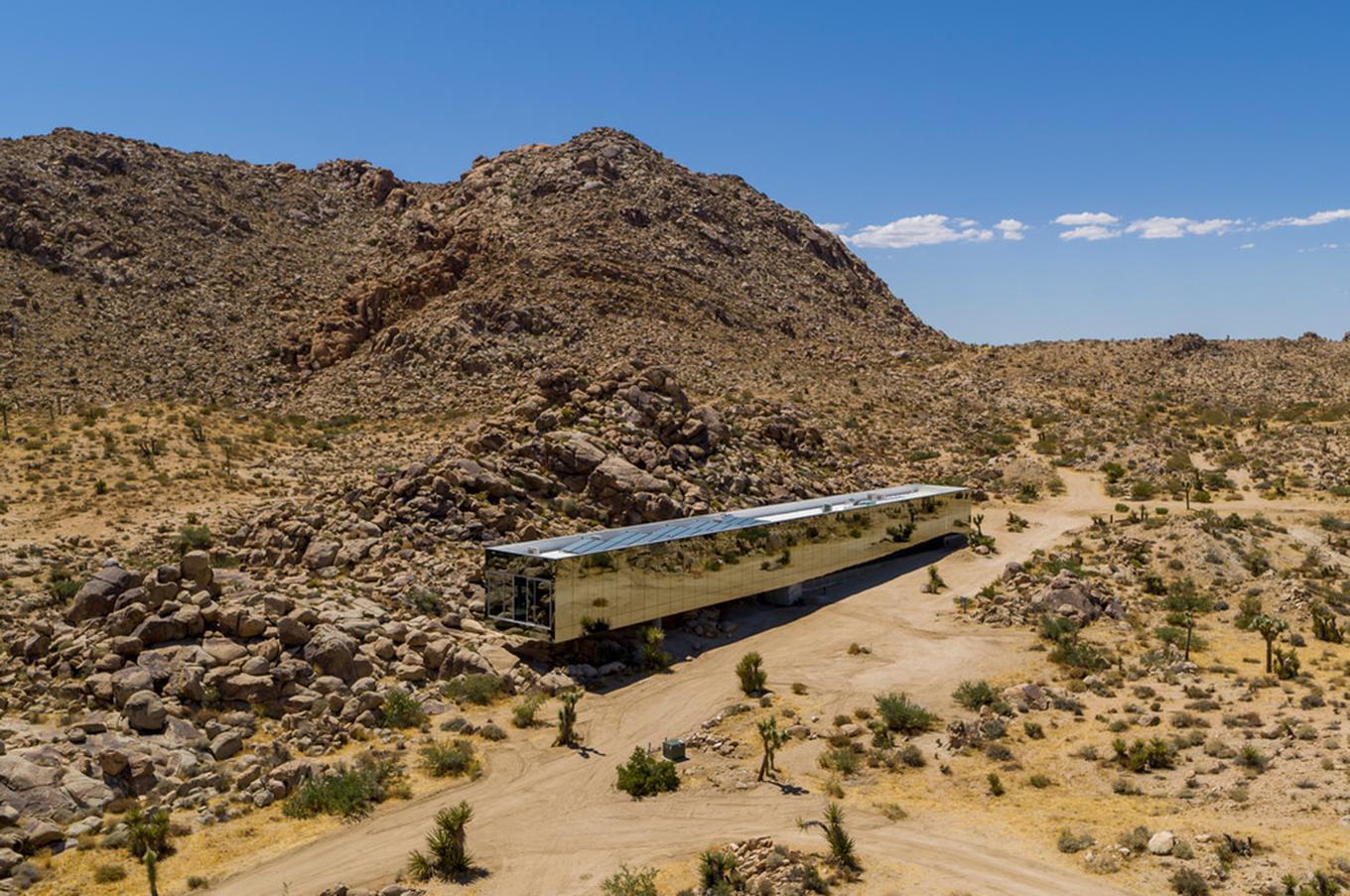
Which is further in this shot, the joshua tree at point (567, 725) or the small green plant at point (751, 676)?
the small green plant at point (751, 676)

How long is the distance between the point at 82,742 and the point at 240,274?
6950 centimetres

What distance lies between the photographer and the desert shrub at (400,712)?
23594mm

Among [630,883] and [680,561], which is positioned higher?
[680,561]

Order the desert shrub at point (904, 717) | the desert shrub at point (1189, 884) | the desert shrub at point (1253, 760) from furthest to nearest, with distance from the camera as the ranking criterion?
the desert shrub at point (904, 717)
the desert shrub at point (1253, 760)
the desert shrub at point (1189, 884)

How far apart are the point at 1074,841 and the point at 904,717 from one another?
6770 millimetres

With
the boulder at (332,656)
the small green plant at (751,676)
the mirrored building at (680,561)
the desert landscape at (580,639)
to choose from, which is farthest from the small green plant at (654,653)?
the boulder at (332,656)

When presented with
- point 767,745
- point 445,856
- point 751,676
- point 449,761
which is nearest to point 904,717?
point 767,745

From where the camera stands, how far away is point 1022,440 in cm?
7450

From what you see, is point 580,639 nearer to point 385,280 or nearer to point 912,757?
point 912,757

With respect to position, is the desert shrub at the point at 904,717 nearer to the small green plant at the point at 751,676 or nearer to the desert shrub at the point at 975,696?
the desert shrub at the point at 975,696

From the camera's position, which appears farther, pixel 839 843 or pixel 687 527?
pixel 687 527

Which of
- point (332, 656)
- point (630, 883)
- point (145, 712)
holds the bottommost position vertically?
point (630, 883)

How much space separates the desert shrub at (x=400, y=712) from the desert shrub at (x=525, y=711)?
2.37m

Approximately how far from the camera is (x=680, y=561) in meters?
31.7
